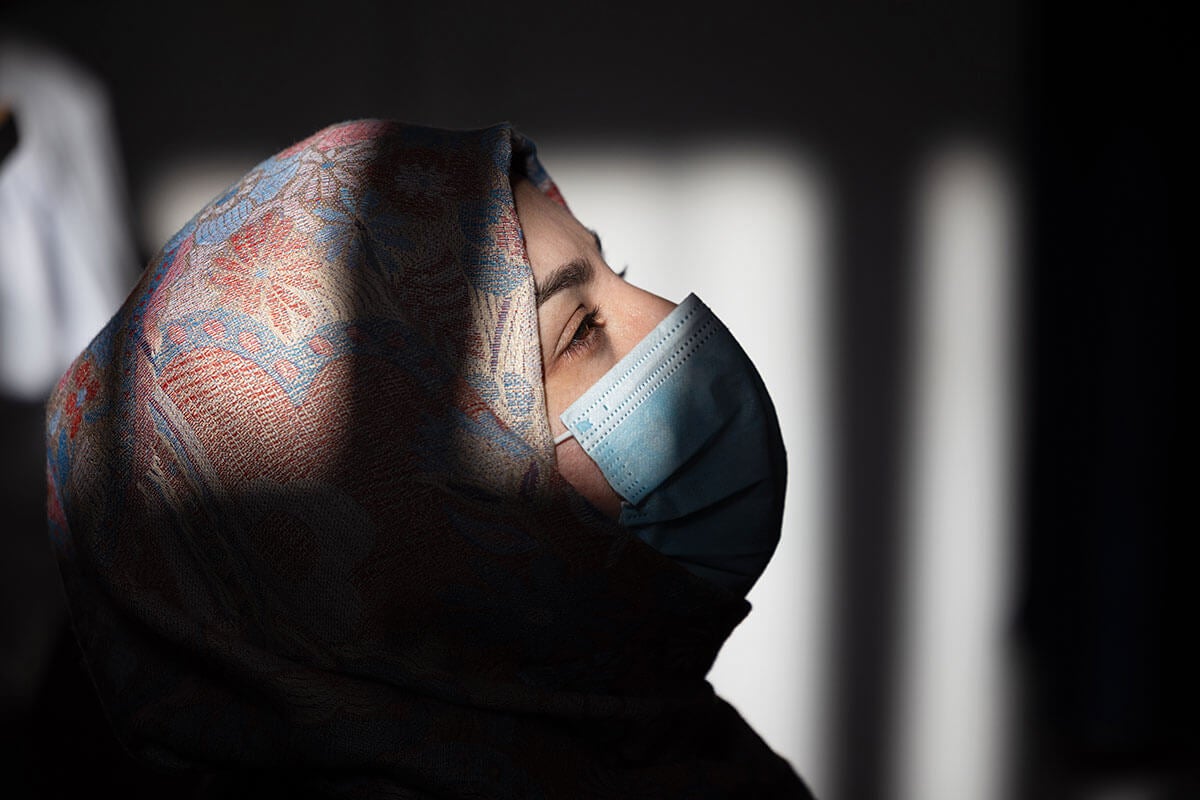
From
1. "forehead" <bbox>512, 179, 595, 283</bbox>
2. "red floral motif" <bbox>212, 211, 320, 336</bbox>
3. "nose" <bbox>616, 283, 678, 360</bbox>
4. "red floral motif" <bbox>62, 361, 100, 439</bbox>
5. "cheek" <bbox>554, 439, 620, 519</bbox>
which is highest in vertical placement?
"forehead" <bbox>512, 179, 595, 283</bbox>

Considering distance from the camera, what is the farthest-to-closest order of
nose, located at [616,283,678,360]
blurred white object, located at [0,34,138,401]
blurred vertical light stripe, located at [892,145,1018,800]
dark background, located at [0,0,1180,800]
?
blurred vertical light stripe, located at [892,145,1018,800] → dark background, located at [0,0,1180,800] → blurred white object, located at [0,34,138,401] → nose, located at [616,283,678,360]

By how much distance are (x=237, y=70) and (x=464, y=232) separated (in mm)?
1123

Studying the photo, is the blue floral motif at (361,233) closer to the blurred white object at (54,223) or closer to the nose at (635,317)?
the nose at (635,317)

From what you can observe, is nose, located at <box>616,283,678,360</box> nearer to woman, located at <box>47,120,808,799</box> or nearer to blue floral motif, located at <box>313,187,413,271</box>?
woman, located at <box>47,120,808,799</box>

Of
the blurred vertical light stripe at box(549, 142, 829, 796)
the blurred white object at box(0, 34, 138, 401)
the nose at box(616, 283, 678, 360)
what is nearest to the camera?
the nose at box(616, 283, 678, 360)

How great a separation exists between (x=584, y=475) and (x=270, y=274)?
1.00 feet

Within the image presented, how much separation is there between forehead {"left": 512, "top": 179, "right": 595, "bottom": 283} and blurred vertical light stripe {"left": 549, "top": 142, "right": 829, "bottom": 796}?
35.9 inches

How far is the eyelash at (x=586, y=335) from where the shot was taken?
80cm

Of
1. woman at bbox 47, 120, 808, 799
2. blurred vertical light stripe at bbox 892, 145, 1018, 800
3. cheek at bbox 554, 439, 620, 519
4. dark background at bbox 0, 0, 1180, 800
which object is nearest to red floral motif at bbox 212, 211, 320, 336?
woman at bbox 47, 120, 808, 799

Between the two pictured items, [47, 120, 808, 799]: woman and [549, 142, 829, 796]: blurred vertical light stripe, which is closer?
[47, 120, 808, 799]: woman

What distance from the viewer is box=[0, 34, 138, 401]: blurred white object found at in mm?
1250

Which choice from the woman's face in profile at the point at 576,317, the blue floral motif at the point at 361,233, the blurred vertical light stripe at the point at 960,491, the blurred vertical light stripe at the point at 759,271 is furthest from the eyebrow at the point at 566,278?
the blurred vertical light stripe at the point at 960,491

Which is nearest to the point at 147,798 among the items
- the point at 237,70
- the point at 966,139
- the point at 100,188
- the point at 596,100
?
the point at 100,188

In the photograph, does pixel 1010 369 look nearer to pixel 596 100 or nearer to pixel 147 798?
pixel 596 100
